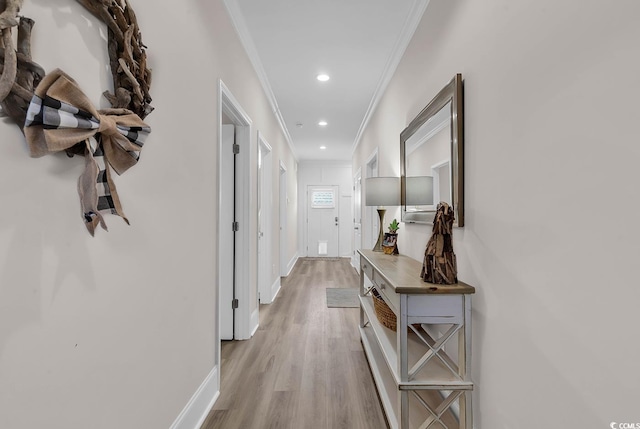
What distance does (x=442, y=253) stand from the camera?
1.51 m

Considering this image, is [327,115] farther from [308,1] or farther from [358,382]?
[358,382]

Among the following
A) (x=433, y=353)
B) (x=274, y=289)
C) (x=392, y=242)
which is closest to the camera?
(x=433, y=353)

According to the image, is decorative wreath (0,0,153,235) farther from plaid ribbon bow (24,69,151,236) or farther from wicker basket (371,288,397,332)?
wicker basket (371,288,397,332)

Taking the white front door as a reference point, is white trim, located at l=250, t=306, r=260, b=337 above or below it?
below

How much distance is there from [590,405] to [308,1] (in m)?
2.48

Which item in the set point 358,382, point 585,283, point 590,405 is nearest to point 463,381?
point 590,405

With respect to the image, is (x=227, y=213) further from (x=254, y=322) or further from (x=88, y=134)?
(x=88, y=134)

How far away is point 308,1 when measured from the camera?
86.0 inches

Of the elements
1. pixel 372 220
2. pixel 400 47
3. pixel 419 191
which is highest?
pixel 400 47

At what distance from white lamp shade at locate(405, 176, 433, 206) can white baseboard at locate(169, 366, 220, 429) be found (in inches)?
67.2

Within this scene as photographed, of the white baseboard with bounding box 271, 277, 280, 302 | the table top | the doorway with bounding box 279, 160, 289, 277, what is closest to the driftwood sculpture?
the table top

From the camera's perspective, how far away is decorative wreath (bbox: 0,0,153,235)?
27.6 inches

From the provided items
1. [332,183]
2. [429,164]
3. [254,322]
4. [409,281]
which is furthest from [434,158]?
[332,183]

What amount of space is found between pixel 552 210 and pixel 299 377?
1.90 m
